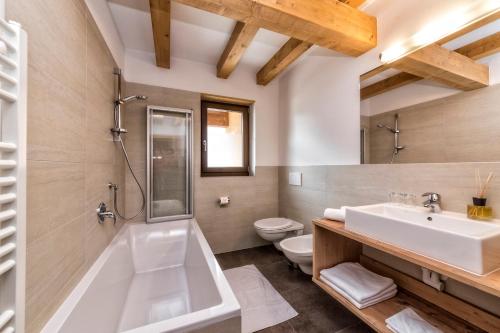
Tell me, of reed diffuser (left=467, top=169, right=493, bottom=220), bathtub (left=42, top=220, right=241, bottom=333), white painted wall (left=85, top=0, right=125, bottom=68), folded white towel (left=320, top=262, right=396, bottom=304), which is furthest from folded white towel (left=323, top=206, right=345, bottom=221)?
white painted wall (left=85, top=0, right=125, bottom=68)

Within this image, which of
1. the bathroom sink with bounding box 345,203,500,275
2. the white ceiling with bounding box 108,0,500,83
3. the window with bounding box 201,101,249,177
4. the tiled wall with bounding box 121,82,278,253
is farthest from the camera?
the window with bounding box 201,101,249,177

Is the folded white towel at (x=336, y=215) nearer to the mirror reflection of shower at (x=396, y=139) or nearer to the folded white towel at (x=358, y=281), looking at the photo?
the folded white towel at (x=358, y=281)

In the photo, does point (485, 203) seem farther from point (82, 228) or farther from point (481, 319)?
point (82, 228)

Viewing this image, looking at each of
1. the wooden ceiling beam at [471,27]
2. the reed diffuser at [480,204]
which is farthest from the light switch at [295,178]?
the wooden ceiling beam at [471,27]

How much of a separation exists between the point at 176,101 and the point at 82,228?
1631 mm

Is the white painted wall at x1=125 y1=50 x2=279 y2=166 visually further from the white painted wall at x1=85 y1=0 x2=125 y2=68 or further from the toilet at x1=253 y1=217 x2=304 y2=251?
the toilet at x1=253 y1=217 x2=304 y2=251

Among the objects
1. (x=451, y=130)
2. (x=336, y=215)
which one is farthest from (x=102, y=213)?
(x=451, y=130)

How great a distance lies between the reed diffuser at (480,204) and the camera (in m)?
0.97

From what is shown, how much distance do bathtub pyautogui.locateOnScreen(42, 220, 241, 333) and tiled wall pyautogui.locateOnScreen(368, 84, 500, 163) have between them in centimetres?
142

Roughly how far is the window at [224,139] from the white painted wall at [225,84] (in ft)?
0.61

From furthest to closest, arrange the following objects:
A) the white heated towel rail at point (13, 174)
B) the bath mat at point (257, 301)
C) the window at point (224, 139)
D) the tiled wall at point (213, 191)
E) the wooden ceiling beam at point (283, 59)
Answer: the window at point (224, 139), the tiled wall at point (213, 191), the wooden ceiling beam at point (283, 59), the bath mat at point (257, 301), the white heated towel rail at point (13, 174)

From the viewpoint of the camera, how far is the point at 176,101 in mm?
2346

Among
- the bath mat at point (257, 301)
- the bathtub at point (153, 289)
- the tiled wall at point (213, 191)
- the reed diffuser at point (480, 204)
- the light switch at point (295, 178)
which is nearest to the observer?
the bathtub at point (153, 289)

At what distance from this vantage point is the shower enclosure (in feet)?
7.39
